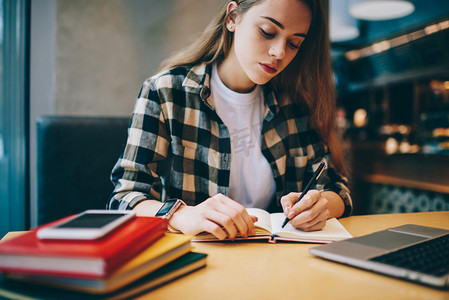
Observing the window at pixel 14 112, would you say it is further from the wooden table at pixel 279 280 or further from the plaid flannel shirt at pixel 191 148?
the wooden table at pixel 279 280

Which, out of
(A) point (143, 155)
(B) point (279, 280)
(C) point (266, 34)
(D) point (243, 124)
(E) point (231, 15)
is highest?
(E) point (231, 15)

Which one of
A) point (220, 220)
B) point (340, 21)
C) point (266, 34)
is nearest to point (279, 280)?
point (220, 220)

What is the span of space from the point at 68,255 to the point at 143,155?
59cm

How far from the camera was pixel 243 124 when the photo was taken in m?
1.20

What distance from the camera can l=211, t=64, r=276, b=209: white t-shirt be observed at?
117 cm

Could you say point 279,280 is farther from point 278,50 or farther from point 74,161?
point 74,161

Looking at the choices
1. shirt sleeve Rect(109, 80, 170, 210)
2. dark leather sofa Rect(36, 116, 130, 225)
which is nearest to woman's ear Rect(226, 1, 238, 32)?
shirt sleeve Rect(109, 80, 170, 210)

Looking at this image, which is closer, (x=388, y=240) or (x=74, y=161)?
(x=388, y=240)

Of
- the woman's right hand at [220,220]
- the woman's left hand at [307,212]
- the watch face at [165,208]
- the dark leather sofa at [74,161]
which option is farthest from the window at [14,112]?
the woman's left hand at [307,212]

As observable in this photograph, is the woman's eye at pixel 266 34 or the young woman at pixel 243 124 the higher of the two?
the woman's eye at pixel 266 34

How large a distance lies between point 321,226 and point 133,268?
1.66 ft

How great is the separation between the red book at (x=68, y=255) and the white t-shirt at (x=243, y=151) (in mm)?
704

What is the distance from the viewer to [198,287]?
517 millimetres

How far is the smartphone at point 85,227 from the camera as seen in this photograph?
454 mm
